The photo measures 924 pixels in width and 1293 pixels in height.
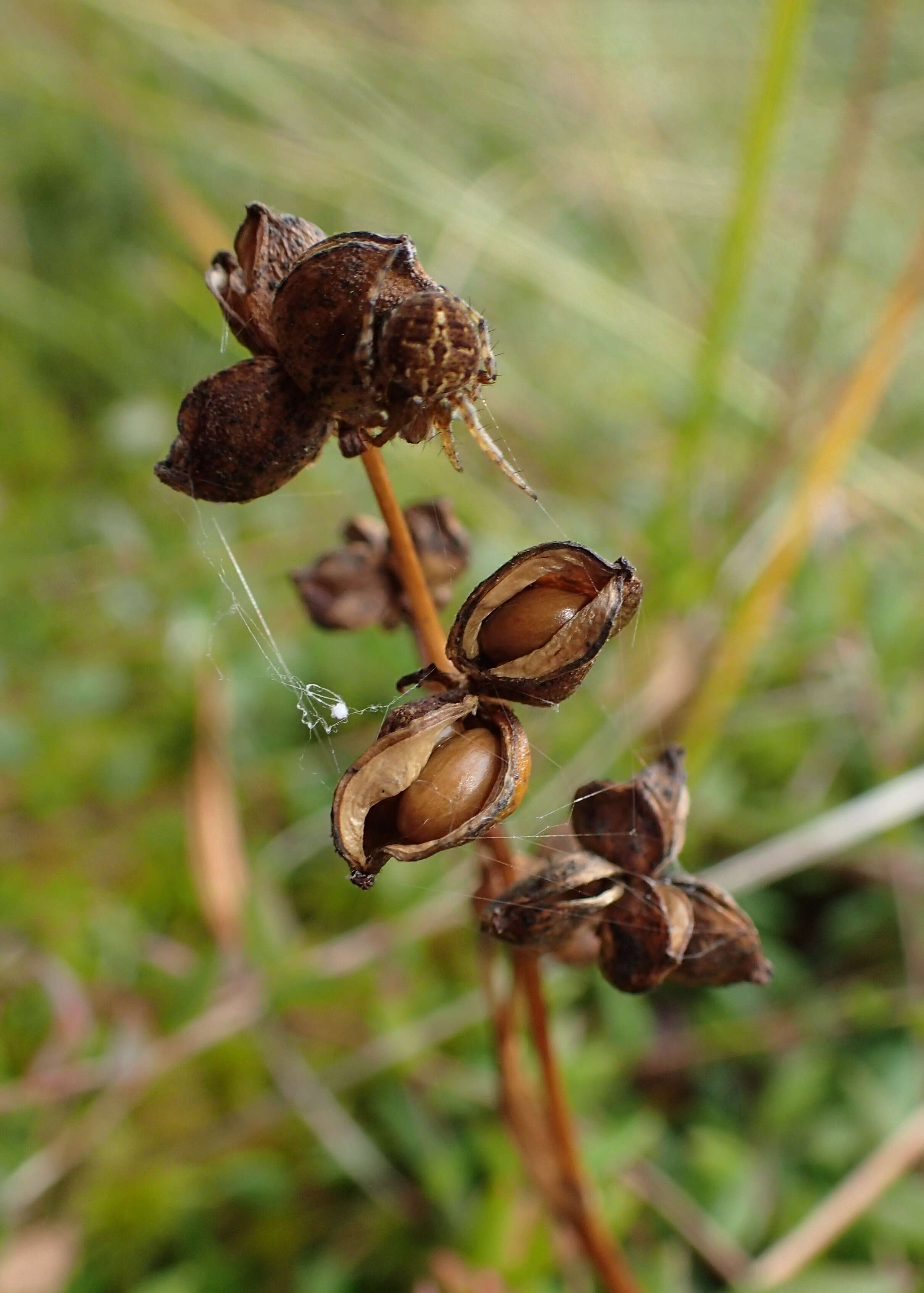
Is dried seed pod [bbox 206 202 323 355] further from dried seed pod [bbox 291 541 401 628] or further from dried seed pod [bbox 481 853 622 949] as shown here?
dried seed pod [bbox 481 853 622 949]

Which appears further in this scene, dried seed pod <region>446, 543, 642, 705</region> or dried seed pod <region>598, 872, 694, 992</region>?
dried seed pod <region>598, 872, 694, 992</region>

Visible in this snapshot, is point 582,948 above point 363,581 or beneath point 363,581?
beneath

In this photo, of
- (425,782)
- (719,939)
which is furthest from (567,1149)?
(425,782)

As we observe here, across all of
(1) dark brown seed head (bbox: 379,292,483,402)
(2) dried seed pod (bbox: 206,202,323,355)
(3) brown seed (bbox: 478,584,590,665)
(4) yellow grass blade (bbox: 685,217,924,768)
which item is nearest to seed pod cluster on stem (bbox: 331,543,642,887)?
(3) brown seed (bbox: 478,584,590,665)

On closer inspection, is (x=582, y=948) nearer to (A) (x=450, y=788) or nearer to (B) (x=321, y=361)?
(A) (x=450, y=788)

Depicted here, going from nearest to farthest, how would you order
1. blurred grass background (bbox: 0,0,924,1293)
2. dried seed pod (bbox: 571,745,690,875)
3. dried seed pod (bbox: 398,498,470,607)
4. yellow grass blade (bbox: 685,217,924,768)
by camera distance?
dried seed pod (bbox: 571,745,690,875) < dried seed pod (bbox: 398,498,470,607) < blurred grass background (bbox: 0,0,924,1293) < yellow grass blade (bbox: 685,217,924,768)

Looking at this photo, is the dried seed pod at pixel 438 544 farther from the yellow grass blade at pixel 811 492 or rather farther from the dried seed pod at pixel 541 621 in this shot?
the yellow grass blade at pixel 811 492
